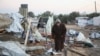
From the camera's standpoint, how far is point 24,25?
1723 centimetres

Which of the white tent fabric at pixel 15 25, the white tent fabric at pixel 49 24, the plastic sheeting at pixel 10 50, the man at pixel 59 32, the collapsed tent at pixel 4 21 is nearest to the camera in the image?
the plastic sheeting at pixel 10 50

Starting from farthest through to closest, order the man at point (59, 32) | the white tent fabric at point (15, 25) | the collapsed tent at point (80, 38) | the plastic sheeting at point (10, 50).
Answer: the collapsed tent at point (80, 38)
the white tent fabric at point (15, 25)
the man at point (59, 32)
the plastic sheeting at point (10, 50)

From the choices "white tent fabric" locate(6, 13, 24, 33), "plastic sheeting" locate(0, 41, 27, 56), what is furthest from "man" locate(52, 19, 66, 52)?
"white tent fabric" locate(6, 13, 24, 33)

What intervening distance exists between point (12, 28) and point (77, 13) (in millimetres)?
59648

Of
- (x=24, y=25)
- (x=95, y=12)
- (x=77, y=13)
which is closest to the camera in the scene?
(x=24, y=25)

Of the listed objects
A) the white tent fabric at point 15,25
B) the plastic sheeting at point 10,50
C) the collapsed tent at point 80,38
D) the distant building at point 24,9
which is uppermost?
the distant building at point 24,9

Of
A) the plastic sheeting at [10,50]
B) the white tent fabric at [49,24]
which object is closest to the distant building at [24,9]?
the white tent fabric at [49,24]

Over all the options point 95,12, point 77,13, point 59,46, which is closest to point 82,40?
point 59,46

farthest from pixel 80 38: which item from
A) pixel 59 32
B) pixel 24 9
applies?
pixel 59 32

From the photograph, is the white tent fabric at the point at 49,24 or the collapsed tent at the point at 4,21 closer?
the collapsed tent at the point at 4,21

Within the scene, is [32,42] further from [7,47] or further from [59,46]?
[7,47]

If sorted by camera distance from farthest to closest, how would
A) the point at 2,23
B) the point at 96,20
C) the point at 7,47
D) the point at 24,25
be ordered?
the point at 96,20 → the point at 24,25 → the point at 2,23 → the point at 7,47

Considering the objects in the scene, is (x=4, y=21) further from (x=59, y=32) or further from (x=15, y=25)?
(x=59, y=32)

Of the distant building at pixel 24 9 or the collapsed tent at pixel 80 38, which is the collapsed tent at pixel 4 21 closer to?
the distant building at pixel 24 9
